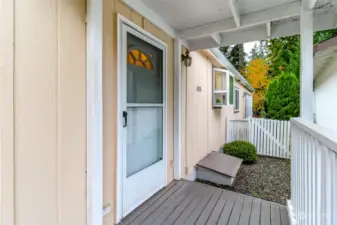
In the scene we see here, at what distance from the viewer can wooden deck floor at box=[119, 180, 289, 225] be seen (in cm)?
246

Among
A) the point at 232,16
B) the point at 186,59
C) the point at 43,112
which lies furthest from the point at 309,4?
the point at 43,112

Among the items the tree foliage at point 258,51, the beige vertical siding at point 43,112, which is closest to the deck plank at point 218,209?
the beige vertical siding at point 43,112

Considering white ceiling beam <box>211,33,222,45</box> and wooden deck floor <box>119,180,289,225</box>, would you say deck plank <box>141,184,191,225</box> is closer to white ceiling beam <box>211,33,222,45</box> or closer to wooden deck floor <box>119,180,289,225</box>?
wooden deck floor <box>119,180,289,225</box>

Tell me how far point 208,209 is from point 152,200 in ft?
2.41

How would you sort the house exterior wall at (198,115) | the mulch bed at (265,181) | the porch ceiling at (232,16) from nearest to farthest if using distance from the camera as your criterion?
the porch ceiling at (232,16)
the mulch bed at (265,181)
the house exterior wall at (198,115)

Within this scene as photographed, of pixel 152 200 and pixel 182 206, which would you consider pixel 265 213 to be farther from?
pixel 152 200

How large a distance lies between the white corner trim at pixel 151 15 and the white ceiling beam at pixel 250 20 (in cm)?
29

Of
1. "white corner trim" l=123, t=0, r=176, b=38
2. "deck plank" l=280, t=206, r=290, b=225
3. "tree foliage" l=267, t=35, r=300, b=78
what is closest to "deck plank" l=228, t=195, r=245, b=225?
"deck plank" l=280, t=206, r=290, b=225

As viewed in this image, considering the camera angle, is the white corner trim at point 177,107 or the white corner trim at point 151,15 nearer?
the white corner trim at point 151,15

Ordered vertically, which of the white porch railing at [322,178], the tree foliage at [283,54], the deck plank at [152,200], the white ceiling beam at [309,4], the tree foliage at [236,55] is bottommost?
the deck plank at [152,200]

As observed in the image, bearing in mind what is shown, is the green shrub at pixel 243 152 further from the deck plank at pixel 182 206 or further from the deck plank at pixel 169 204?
the deck plank at pixel 169 204

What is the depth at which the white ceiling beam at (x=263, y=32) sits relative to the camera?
122 inches

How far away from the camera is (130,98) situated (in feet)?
8.54

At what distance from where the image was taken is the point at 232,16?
126 inches
